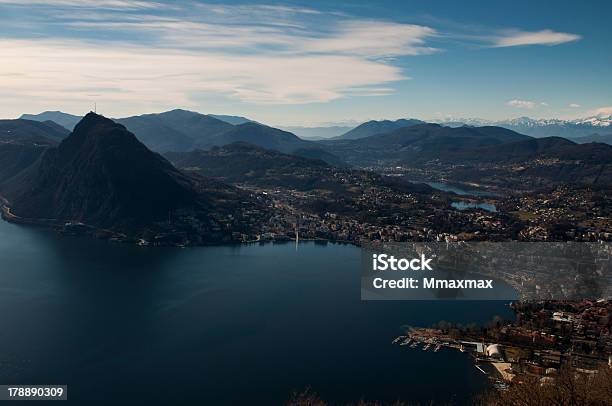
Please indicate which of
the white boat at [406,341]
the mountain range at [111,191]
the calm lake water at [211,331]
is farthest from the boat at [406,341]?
the mountain range at [111,191]

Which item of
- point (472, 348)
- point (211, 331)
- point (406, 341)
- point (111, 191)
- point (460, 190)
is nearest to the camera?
point (472, 348)

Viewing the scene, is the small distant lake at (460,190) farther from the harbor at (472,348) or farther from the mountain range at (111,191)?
the harbor at (472,348)

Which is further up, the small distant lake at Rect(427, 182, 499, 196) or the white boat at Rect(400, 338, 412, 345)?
the small distant lake at Rect(427, 182, 499, 196)

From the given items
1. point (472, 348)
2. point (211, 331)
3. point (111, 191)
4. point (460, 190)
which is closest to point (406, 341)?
point (472, 348)

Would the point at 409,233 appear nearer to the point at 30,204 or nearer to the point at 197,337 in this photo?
the point at 197,337

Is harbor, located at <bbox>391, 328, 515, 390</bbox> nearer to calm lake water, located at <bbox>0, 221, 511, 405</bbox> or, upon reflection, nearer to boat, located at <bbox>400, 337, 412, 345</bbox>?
boat, located at <bbox>400, 337, 412, 345</bbox>

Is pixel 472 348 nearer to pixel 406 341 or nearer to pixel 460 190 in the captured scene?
pixel 406 341

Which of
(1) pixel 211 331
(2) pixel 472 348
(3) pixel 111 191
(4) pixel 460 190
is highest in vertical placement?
(3) pixel 111 191

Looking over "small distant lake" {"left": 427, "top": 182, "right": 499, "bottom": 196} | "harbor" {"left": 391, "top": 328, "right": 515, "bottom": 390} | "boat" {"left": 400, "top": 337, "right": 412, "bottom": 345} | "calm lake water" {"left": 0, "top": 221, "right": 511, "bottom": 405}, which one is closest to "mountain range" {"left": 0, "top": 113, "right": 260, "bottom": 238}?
"calm lake water" {"left": 0, "top": 221, "right": 511, "bottom": 405}

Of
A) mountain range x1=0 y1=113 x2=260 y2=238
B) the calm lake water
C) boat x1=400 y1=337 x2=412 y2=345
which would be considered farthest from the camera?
mountain range x1=0 y1=113 x2=260 y2=238

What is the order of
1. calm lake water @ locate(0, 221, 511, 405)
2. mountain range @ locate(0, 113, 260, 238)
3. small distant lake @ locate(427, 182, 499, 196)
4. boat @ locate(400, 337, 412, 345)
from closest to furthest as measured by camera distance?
calm lake water @ locate(0, 221, 511, 405)
boat @ locate(400, 337, 412, 345)
mountain range @ locate(0, 113, 260, 238)
small distant lake @ locate(427, 182, 499, 196)
